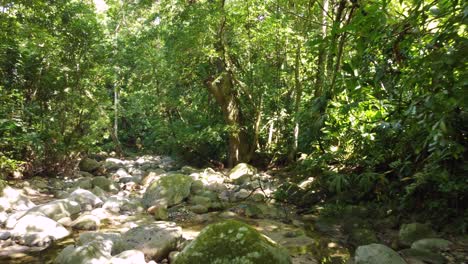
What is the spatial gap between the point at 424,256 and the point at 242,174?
223 inches

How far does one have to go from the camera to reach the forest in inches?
76.8

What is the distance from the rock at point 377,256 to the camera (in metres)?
3.40

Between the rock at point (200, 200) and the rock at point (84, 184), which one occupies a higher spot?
the rock at point (84, 184)

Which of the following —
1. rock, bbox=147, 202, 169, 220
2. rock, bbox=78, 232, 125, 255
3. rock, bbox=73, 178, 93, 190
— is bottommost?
rock, bbox=147, 202, 169, 220

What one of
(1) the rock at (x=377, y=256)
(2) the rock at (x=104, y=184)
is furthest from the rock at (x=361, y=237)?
(2) the rock at (x=104, y=184)

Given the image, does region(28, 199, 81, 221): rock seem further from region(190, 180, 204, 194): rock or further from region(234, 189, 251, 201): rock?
region(234, 189, 251, 201): rock

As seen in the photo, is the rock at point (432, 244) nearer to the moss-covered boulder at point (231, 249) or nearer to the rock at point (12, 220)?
the moss-covered boulder at point (231, 249)

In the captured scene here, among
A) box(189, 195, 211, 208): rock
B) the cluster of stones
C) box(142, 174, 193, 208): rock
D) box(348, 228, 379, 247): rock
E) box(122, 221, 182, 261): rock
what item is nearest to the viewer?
the cluster of stones

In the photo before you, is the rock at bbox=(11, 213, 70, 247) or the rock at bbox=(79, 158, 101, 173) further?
the rock at bbox=(79, 158, 101, 173)

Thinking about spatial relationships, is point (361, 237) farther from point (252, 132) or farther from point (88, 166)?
point (88, 166)

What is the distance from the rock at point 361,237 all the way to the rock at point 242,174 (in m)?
4.12

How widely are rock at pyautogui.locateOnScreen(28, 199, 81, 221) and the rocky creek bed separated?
1 cm

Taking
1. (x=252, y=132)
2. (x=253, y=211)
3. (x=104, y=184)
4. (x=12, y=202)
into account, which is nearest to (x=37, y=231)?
(x=12, y=202)

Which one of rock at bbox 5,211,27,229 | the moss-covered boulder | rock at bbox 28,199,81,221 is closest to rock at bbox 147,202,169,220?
rock at bbox 28,199,81,221
